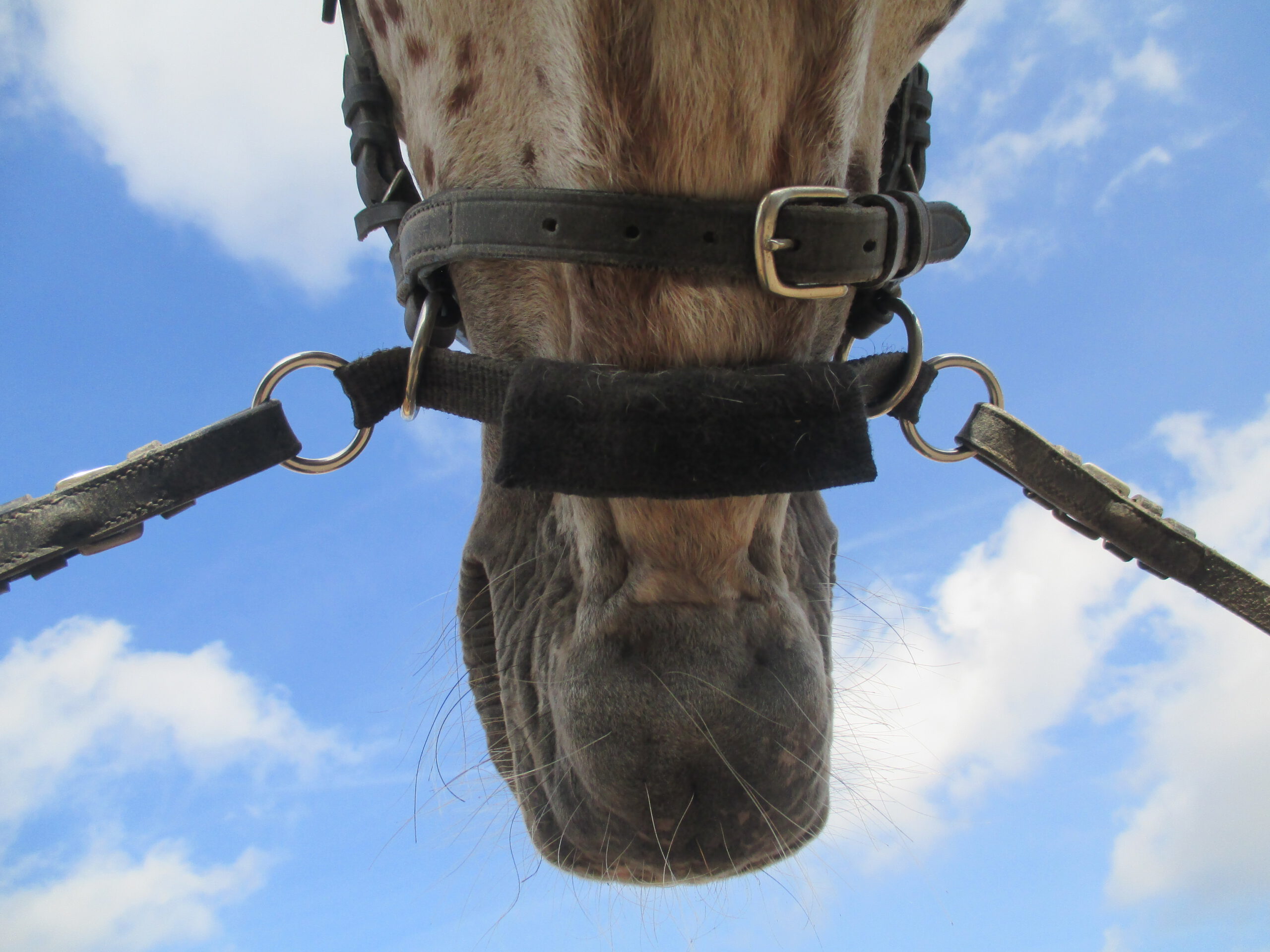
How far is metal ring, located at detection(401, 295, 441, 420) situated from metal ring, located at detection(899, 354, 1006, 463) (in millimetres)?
873

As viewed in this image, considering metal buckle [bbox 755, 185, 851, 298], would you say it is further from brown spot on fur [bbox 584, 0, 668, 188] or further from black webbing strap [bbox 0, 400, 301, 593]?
black webbing strap [bbox 0, 400, 301, 593]

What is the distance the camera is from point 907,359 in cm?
132

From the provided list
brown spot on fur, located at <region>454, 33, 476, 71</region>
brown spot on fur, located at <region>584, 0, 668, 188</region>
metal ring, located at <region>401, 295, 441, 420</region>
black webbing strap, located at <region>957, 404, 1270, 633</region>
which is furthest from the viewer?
black webbing strap, located at <region>957, 404, 1270, 633</region>

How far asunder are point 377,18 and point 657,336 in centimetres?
89

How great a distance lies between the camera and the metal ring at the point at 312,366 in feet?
4.16

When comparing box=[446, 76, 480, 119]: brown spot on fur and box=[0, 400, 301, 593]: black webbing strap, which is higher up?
box=[446, 76, 480, 119]: brown spot on fur

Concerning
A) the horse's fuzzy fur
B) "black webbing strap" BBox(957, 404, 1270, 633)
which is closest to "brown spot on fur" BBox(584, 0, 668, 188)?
the horse's fuzzy fur

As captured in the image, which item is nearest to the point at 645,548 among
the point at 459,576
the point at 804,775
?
the point at 804,775

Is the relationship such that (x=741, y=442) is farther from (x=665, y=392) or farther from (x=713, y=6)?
(x=713, y=6)

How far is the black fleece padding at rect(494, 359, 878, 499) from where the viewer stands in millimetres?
946

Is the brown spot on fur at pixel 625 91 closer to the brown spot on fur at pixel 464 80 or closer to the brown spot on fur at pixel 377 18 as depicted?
the brown spot on fur at pixel 464 80

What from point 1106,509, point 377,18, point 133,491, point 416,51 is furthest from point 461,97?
point 1106,509

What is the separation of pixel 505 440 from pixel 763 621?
1.40ft

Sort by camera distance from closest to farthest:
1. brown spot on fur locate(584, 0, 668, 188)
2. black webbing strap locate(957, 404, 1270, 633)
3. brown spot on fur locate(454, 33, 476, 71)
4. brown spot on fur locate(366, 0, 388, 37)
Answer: brown spot on fur locate(584, 0, 668, 188) → brown spot on fur locate(454, 33, 476, 71) → brown spot on fur locate(366, 0, 388, 37) → black webbing strap locate(957, 404, 1270, 633)
